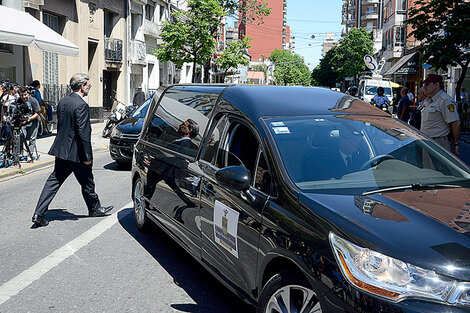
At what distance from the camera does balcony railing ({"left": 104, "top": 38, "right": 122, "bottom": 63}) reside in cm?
3019

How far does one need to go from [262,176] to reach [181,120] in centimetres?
194

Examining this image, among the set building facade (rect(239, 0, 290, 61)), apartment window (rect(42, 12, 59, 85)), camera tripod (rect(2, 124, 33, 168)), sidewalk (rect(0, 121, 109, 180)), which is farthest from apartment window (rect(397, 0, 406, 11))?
building facade (rect(239, 0, 290, 61))

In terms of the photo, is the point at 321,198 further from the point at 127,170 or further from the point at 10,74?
the point at 10,74

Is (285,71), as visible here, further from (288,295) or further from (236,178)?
(288,295)

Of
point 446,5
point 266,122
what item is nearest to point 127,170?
point 266,122

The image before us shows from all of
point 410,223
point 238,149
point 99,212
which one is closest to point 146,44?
point 99,212

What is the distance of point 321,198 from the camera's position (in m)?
3.17

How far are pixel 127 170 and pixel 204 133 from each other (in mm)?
7881

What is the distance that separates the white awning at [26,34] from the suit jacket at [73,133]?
979cm

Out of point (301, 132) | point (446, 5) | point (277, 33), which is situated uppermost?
point (277, 33)

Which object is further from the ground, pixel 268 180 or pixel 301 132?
pixel 301 132

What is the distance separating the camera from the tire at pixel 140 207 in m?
6.38

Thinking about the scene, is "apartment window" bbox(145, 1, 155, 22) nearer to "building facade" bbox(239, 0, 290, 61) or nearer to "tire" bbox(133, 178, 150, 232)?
"tire" bbox(133, 178, 150, 232)

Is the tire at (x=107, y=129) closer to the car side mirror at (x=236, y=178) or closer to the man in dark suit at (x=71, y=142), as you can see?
the man in dark suit at (x=71, y=142)
